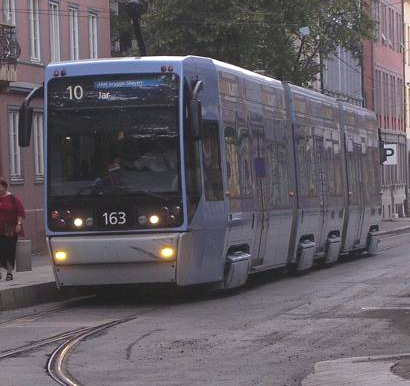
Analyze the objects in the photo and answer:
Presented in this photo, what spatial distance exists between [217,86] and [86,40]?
2009 centimetres

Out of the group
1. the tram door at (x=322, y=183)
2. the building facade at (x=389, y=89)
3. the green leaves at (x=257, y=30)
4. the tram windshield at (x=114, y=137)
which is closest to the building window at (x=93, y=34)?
the green leaves at (x=257, y=30)

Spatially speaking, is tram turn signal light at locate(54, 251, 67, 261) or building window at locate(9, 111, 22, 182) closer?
tram turn signal light at locate(54, 251, 67, 261)

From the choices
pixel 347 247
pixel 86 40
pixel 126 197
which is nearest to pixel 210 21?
pixel 86 40

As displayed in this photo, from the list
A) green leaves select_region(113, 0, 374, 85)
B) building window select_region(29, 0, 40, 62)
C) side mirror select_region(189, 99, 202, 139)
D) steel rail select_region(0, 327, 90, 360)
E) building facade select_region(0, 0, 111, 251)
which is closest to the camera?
steel rail select_region(0, 327, 90, 360)

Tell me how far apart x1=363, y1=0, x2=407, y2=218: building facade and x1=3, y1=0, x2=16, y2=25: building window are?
1415 inches

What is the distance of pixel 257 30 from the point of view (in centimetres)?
3700

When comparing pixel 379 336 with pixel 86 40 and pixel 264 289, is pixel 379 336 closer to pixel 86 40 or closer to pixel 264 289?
pixel 264 289

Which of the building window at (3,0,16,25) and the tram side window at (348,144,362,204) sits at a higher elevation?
the building window at (3,0,16,25)

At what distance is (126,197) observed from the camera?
648 inches

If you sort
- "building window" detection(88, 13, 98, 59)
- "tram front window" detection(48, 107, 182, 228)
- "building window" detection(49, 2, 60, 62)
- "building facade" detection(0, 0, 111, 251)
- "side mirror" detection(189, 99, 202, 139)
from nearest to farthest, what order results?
"side mirror" detection(189, 99, 202, 139) → "tram front window" detection(48, 107, 182, 228) → "building facade" detection(0, 0, 111, 251) → "building window" detection(49, 2, 60, 62) → "building window" detection(88, 13, 98, 59)

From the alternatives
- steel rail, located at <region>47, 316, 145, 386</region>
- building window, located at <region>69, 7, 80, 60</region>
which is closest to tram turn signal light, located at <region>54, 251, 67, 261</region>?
steel rail, located at <region>47, 316, 145, 386</region>

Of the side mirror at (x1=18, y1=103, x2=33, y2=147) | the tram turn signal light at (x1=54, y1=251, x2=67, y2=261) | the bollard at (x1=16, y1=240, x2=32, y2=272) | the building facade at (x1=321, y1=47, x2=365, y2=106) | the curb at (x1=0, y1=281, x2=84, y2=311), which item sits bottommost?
the curb at (x1=0, y1=281, x2=84, y2=311)

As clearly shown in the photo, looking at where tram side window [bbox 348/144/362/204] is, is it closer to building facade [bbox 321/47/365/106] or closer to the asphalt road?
the asphalt road

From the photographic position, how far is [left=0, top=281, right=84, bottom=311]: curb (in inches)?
694
